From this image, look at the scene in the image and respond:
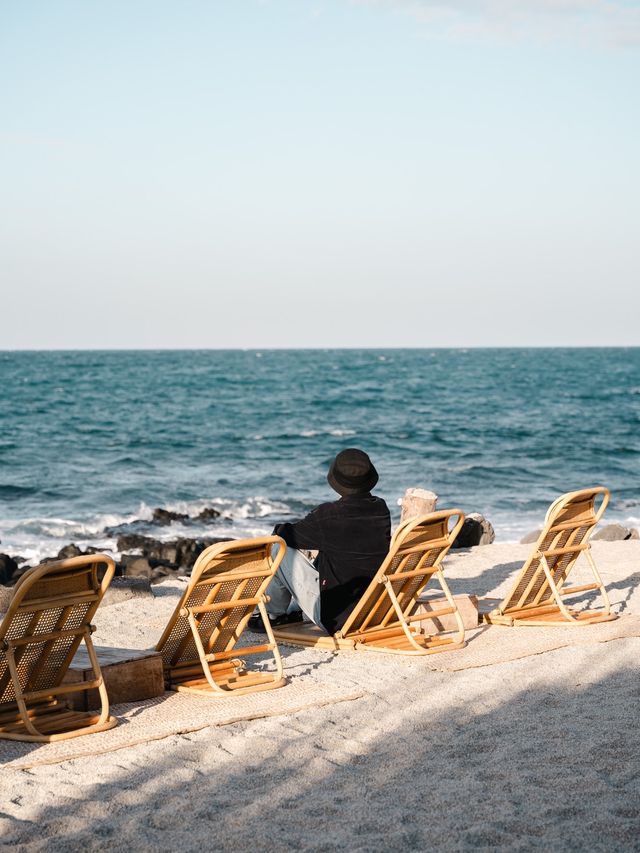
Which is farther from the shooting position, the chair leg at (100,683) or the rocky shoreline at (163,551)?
the rocky shoreline at (163,551)

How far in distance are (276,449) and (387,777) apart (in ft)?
91.5

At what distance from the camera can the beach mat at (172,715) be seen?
4914 mm

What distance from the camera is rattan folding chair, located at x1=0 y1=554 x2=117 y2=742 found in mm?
5000

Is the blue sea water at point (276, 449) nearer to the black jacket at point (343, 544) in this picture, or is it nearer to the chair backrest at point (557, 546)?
the chair backrest at point (557, 546)

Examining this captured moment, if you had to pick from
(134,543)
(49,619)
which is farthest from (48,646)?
(134,543)

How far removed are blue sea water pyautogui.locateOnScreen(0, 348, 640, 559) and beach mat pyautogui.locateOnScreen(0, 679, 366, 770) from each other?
10898 millimetres

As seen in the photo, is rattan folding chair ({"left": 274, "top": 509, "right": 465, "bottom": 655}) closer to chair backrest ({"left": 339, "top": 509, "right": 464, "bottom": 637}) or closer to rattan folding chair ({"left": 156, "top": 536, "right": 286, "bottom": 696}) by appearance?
chair backrest ({"left": 339, "top": 509, "right": 464, "bottom": 637})

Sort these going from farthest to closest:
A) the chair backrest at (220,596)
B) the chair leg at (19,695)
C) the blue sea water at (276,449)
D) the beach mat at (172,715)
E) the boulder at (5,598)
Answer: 1. the blue sea water at (276,449)
2. the boulder at (5,598)
3. the chair backrest at (220,596)
4. the chair leg at (19,695)
5. the beach mat at (172,715)

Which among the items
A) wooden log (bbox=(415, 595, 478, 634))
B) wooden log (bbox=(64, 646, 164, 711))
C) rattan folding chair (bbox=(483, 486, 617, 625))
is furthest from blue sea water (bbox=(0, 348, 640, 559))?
wooden log (bbox=(64, 646, 164, 711))

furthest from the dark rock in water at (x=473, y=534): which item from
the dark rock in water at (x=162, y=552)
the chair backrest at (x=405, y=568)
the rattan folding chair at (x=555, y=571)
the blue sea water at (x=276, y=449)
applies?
the chair backrest at (x=405, y=568)

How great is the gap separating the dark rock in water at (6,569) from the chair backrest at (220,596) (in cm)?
754

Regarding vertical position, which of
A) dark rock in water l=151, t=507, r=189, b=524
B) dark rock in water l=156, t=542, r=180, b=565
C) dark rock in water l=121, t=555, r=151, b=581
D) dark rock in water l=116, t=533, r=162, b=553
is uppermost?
dark rock in water l=121, t=555, r=151, b=581

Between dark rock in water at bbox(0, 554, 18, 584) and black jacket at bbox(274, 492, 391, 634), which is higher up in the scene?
black jacket at bbox(274, 492, 391, 634)

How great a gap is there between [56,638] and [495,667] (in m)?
2.72
